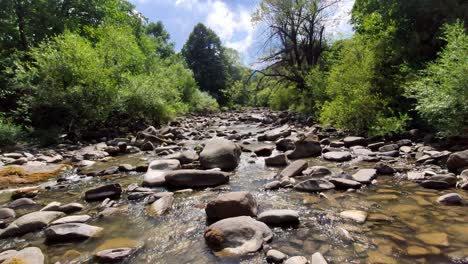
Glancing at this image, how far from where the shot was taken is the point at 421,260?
10.8 feet

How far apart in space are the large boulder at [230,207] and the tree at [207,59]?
48.6m

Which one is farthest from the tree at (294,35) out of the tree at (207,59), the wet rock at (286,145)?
the tree at (207,59)

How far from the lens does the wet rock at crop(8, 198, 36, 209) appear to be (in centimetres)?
580

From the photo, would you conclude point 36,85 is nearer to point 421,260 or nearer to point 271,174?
point 271,174

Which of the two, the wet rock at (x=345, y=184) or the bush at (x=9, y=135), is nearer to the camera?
the wet rock at (x=345, y=184)

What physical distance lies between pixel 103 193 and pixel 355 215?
4.81 m

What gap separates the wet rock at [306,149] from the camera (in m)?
9.17

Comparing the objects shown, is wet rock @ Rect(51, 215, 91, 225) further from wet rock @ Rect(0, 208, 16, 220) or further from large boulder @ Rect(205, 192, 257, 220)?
large boulder @ Rect(205, 192, 257, 220)

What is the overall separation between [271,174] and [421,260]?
4215 millimetres

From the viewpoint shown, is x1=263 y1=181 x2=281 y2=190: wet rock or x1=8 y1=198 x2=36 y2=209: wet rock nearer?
x1=8 y1=198 x2=36 y2=209: wet rock

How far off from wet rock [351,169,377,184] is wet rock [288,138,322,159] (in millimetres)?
2693

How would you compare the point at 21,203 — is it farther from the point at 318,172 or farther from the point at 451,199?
the point at 451,199

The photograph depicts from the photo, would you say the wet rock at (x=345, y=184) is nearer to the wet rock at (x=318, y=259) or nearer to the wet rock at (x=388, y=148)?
the wet rock at (x=318, y=259)

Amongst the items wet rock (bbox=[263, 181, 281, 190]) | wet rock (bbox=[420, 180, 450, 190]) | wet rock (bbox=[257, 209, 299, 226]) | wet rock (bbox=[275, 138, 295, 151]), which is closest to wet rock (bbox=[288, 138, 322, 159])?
wet rock (bbox=[275, 138, 295, 151])
